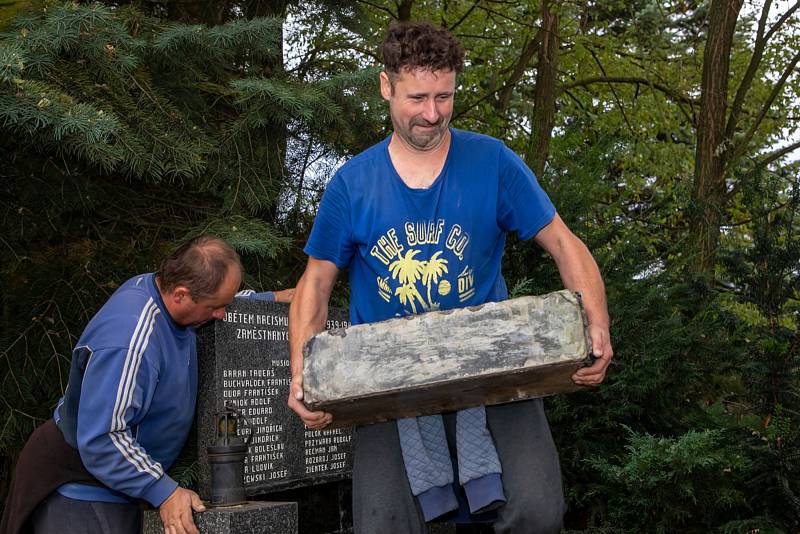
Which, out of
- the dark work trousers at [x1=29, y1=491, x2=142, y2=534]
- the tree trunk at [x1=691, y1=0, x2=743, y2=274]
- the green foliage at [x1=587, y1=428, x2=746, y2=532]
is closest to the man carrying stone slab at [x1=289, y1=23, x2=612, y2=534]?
the dark work trousers at [x1=29, y1=491, x2=142, y2=534]

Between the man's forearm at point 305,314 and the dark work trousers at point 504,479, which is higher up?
the man's forearm at point 305,314

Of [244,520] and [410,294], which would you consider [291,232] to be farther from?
[410,294]

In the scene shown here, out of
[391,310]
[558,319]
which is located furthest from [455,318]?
[391,310]

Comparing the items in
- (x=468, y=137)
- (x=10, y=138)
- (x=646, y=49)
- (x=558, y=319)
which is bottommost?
(x=558, y=319)

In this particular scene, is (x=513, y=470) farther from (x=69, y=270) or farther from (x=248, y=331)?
(x=69, y=270)

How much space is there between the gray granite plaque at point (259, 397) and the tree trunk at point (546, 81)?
613 centimetres

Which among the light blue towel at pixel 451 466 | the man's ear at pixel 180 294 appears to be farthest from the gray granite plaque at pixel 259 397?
the light blue towel at pixel 451 466

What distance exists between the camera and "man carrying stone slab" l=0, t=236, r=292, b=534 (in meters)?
3.71

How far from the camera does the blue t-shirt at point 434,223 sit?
2.99 m

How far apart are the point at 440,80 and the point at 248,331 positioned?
88.2 inches

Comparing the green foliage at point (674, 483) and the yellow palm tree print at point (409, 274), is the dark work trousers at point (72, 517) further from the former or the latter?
the green foliage at point (674, 483)

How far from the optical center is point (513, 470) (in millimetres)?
2873

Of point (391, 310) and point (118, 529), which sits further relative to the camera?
point (118, 529)

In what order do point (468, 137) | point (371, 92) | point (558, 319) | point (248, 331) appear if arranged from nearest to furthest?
point (558, 319)
point (468, 137)
point (248, 331)
point (371, 92)
